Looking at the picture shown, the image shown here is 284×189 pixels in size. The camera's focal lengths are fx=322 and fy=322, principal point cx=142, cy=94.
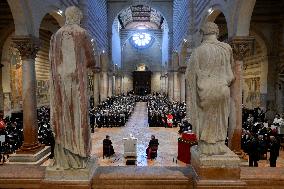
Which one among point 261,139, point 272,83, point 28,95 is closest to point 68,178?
point 28,95

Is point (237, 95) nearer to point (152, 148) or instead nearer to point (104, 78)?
point (152, 148)

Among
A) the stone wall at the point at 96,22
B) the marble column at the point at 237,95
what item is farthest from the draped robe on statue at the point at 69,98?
the stone wall at the point at 96,22

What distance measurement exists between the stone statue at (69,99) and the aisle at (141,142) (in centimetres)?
696

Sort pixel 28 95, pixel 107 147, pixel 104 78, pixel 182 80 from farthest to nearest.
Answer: pixel 104 78, pixel 182 80, pixel 107 147, pixel 28 95

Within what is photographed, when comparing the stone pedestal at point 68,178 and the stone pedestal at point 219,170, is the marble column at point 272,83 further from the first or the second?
the stone pedestal at point 68,178

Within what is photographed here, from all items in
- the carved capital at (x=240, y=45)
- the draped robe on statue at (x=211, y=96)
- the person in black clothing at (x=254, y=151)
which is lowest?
the person in black clothing at (x=254, y=151)

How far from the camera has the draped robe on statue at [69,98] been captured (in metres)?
4.18

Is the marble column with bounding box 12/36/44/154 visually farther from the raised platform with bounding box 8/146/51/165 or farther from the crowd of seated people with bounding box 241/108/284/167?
the crowd of seated people with bounding box 241/108/284/167

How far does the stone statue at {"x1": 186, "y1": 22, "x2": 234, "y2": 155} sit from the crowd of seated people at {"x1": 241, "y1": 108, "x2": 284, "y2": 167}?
267 inches

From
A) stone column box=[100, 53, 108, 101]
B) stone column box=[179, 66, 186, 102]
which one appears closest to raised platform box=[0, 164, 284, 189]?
stone column box=[179, 66, 186, 102]

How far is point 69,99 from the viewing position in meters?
4.19

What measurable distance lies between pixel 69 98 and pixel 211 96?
1.85m

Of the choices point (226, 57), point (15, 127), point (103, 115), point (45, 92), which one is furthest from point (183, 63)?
point (226, 57)

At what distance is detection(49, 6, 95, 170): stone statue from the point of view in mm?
4180
